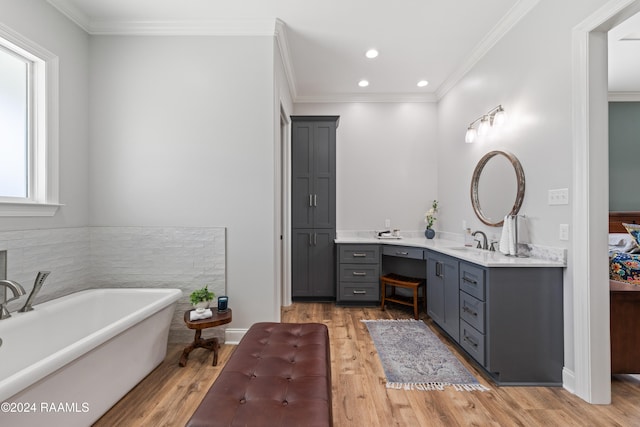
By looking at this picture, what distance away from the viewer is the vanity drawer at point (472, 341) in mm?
2097

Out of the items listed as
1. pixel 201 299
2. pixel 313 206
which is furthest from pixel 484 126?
pixel 201 299

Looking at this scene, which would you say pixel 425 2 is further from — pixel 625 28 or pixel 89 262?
pixel 89 262

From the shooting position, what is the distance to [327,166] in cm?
383

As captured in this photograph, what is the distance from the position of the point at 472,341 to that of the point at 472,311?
23 cm

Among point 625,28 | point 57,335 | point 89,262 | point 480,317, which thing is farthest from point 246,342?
point 625,28

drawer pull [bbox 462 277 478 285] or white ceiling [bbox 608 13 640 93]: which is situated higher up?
white ceiling [bbox 608 13 640 93]

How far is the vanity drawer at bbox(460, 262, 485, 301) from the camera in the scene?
2.12m

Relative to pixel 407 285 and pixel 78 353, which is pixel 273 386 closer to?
pixel 78 353

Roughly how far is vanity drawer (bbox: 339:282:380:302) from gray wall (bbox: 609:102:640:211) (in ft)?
10.9

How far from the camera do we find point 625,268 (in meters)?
1.99

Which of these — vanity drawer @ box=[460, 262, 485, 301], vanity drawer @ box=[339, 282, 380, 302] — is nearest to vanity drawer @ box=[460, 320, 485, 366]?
vanity drawer @ box=[460, 262, 485, 301]

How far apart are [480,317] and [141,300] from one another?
272 cm

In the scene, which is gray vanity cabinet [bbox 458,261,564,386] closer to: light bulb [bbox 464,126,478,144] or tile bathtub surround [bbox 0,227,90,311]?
light bulb [bbox 464,126,478,144]

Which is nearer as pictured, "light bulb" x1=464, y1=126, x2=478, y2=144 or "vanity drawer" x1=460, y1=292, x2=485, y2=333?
"vanity drawer" x1=460, y1=292, x2=485, y2=333
